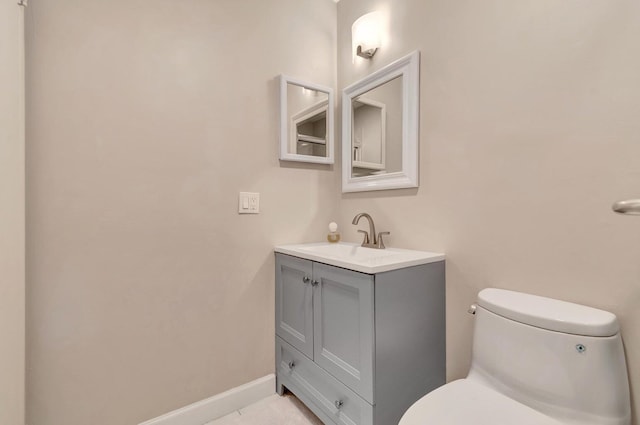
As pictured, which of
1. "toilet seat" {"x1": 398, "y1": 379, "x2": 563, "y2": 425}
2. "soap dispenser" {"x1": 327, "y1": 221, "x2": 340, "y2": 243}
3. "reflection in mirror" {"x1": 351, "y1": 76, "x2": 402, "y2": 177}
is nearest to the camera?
"toilet seat" {"x1": 398, "y1": 379, "x2": 563, "y2": 425}

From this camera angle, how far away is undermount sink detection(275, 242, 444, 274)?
3.54 feet

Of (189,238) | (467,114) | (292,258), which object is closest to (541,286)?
(467,114)

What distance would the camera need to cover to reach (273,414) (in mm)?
1460

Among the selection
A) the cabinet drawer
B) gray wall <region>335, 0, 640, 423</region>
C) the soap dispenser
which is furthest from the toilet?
the soap dispenser

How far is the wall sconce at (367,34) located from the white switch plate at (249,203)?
3.45 feet

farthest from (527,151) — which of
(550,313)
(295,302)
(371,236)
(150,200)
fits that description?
(150,200)

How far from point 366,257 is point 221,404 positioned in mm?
1067

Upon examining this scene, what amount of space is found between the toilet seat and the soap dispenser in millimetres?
1026

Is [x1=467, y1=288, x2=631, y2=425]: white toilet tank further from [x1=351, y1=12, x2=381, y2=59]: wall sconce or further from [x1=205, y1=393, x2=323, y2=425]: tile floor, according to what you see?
[x1=351, y1=12, x2=381, y2=59]: wall sconce

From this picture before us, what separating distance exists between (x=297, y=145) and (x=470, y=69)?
966mm

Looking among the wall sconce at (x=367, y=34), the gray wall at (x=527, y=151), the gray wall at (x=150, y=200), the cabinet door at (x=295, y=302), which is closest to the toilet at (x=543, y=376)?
the gray wall at (x=527, y=151)

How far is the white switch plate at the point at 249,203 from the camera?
60.7 inches

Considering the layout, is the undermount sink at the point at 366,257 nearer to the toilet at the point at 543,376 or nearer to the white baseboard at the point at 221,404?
the toilet at the point at 543,376

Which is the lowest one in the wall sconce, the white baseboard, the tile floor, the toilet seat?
the tile floor
